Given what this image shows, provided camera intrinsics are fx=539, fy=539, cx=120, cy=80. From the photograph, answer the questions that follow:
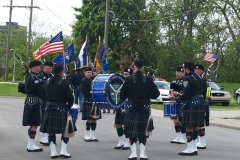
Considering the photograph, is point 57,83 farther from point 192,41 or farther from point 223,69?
point 223,69

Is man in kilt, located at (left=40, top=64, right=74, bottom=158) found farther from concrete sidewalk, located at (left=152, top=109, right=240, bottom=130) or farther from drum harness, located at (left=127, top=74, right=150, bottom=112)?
concrete sidewalk, located at (left=152, top=109, right=240, bottom=130)

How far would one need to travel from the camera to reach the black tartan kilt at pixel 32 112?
11.2m

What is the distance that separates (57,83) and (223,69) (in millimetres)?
45090

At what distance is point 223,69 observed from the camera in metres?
53.8

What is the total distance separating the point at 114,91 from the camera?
11.9 m

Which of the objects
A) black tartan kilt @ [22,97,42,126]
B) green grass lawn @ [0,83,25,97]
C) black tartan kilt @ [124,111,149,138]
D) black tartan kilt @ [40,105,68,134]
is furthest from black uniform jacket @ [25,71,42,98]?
green grass lawn @ [0,83,25,97]

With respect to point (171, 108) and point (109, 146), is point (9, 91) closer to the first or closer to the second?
point (109, 146)

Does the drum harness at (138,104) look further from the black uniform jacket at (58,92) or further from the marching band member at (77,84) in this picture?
the marching band member at (77,84)

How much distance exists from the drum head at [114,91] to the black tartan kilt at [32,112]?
1541mm

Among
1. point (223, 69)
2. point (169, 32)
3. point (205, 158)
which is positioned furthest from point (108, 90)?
point (223, 69)

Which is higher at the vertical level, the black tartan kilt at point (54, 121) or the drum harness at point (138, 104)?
the drum harness at point (138, 104)

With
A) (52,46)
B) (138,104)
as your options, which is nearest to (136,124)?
(138,104)

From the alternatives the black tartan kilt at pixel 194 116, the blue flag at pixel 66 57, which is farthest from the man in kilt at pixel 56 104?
the blue flag at pixel 66 57

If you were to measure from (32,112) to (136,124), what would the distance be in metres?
2.37
